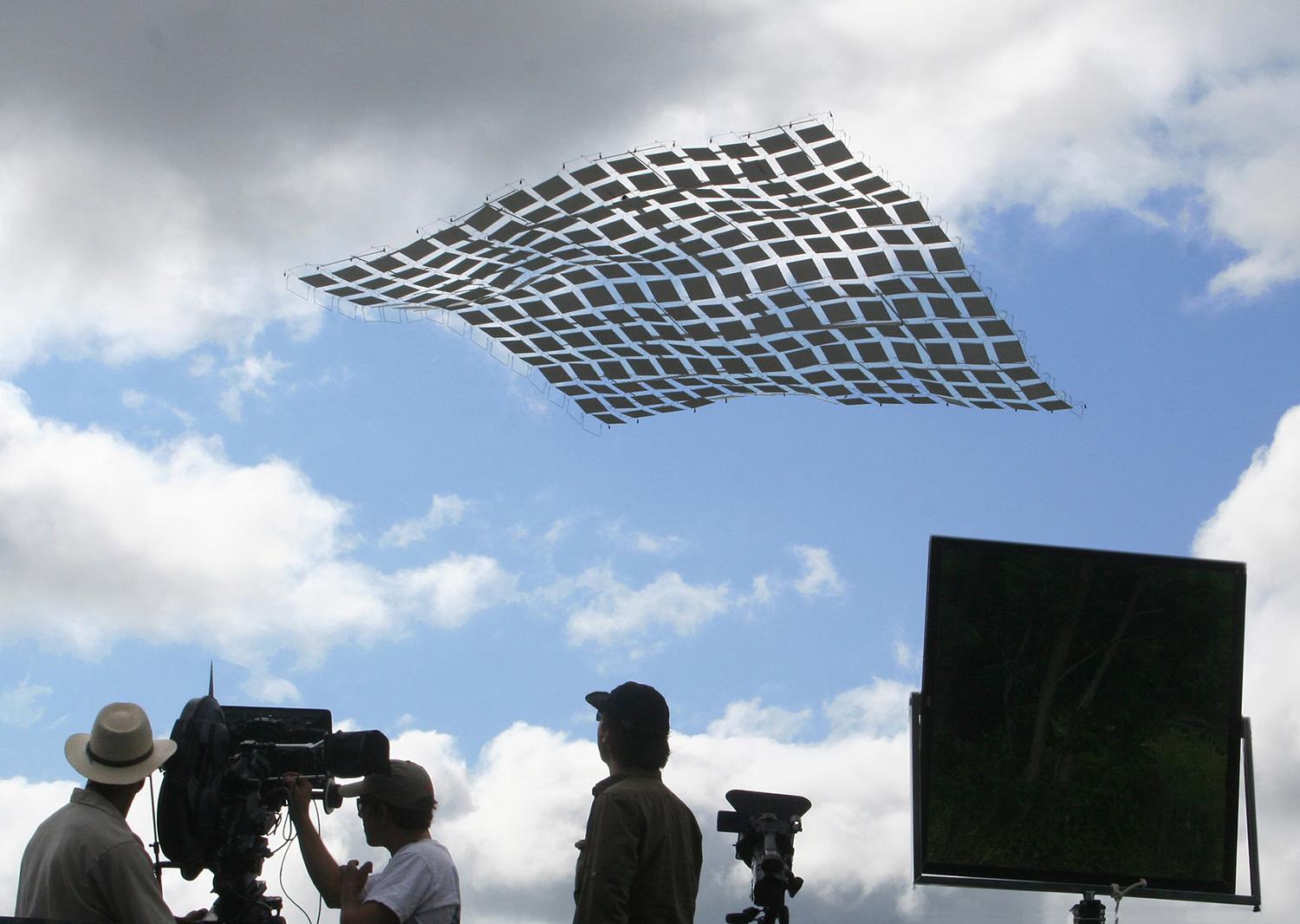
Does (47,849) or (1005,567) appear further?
(1005,567)

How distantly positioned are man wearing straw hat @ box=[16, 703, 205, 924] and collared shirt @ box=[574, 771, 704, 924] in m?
1.15

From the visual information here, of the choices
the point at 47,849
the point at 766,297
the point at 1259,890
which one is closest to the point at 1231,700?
the point at 1259,890

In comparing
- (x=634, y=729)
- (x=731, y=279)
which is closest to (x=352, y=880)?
(x=634, y=729)

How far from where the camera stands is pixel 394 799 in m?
3.93

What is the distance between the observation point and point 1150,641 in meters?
4.35

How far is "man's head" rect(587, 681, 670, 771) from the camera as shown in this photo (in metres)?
3.65

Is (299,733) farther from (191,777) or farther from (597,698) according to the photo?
→ (597,698)

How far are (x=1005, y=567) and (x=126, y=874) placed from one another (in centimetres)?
276

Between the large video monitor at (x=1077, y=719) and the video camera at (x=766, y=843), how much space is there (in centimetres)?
52

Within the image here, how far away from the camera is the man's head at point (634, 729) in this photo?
12.0ft

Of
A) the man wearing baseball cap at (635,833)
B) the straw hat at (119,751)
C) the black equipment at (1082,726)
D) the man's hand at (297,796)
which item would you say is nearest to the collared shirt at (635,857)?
the man wearing baseball cap at (635,833)

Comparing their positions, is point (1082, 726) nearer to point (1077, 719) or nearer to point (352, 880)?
point (1077, 719)

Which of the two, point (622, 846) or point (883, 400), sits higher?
point (883, 400)

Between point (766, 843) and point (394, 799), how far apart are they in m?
1.11
